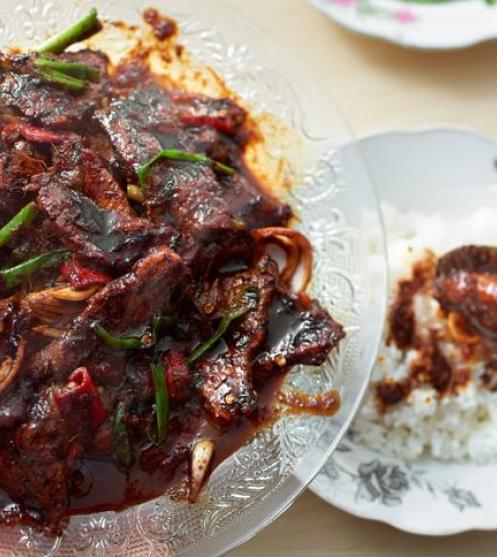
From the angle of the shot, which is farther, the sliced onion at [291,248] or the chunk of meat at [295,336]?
the sliced onion at [291,248]

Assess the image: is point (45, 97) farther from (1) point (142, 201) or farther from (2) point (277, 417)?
(2) point (277, 417)

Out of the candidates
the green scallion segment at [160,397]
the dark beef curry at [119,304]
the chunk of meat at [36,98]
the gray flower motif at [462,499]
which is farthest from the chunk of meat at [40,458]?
the gray flower motif at [462,499]

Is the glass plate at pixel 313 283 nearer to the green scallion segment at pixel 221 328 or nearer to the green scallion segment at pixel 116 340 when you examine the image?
the green scallion segment at pixel 221 328

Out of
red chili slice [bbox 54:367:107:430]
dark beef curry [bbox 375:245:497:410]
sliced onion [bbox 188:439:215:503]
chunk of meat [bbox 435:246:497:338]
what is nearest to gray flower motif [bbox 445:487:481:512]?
dark beef curry [bbox 375:245:497:410]

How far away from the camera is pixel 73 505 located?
2.25 meters

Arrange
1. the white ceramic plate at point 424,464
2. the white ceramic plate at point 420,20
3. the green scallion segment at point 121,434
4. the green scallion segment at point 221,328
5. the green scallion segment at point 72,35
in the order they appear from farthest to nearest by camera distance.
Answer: the white ceramic plate at point 420,20, the white ceramic plate at point 424,464, the green scallion segment at point 72,35, the green scallion segment at point 221,328, the green scallion segment at point 121,434

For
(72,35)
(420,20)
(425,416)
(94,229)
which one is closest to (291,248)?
(94,229)

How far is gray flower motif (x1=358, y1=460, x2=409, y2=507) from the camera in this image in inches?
119

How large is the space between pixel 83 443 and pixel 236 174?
982 mm

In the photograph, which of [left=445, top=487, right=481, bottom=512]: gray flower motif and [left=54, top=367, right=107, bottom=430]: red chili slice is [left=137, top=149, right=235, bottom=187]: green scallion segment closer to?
[left=54, top=367, right=107, bottom=430]: red chili slice

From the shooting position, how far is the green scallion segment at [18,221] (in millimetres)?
2137

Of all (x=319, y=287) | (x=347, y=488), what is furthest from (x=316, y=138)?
(x=347, y=488)

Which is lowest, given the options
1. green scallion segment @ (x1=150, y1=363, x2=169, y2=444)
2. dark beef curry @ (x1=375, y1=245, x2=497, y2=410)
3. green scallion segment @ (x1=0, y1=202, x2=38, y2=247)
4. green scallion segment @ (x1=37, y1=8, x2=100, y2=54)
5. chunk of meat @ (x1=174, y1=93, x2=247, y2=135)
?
dark beef curry @ (x1=375, y1=245, x2=497, y2=410)

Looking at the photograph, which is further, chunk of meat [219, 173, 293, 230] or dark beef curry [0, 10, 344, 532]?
chunk of meat [219, 173, 293, 230]
